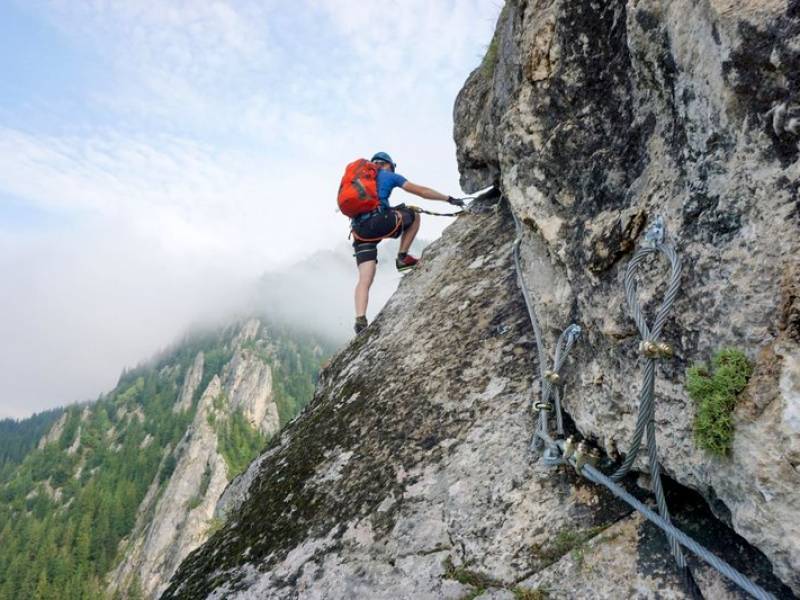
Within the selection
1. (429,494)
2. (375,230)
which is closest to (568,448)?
(429,494)

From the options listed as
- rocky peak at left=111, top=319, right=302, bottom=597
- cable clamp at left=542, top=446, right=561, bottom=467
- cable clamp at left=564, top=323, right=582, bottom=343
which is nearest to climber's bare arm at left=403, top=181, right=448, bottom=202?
cable clamp at left=564, top=323, right=582, bottom=343

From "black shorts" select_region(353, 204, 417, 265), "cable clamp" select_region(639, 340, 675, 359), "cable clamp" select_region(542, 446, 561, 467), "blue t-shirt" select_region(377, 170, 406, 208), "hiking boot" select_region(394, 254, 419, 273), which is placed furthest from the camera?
"hiking boot" select_region(394, 254, 419, 273)

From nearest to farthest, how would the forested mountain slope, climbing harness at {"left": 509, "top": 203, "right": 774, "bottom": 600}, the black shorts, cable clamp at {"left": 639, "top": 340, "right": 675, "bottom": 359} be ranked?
1. climbing harness at {"left": 509, "top": 203, "right": 774, "bottom": 600}
2. cable clamp at {"left": 639, "top": 340, "right": 675, "bottom": 359}
3. the black shorts
4. the forested mountain slope

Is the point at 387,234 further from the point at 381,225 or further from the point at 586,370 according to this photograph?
the point at 586,370

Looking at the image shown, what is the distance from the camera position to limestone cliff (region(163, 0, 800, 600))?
8.32 feet

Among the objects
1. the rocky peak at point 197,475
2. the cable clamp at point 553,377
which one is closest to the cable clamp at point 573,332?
the cable clamp at point 553,377

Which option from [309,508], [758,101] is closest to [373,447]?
[309,508]

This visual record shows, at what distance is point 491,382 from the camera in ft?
17.0

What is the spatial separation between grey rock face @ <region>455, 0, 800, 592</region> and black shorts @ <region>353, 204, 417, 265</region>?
4861 mm

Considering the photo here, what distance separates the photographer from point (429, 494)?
4.42 metres

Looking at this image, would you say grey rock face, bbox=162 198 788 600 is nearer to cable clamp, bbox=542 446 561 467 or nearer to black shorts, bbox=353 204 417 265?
cable clamp, bbox=542 446 561 467

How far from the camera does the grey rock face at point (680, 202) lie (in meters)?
2.44

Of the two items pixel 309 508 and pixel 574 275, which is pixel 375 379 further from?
pixel 574 275

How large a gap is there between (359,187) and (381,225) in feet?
2.72
